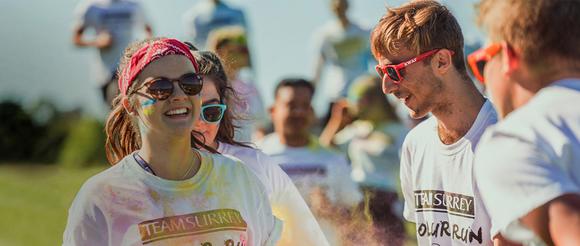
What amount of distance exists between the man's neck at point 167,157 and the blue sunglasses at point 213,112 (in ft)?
2.93

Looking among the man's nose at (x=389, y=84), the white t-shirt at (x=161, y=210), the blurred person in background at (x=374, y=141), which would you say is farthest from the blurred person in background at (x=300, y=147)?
the white t-shirt at (x=161, y=210)

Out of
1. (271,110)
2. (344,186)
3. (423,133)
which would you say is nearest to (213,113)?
(423,133)

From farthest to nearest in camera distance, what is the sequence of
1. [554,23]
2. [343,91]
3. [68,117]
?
1. [68,117]
2. [343,91]
3. [554,23]

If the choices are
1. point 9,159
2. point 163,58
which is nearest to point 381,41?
point 163,58

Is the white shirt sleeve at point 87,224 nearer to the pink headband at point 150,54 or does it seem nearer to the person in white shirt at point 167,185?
the person in white shirt at point 167,185

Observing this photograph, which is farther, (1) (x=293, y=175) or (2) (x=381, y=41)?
(1) (x=293, y=175)

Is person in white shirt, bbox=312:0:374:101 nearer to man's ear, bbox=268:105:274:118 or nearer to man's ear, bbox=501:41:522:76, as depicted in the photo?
man's ear, bbox=268:105:274:118

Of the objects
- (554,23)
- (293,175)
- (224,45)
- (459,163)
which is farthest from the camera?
(224,45)

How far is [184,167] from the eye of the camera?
16.0 feet

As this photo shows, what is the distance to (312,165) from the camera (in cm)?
908

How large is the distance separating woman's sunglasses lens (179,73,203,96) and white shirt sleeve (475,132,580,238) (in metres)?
1.37

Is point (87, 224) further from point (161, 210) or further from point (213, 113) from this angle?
point (213, 113)

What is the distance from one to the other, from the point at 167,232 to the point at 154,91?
49cm

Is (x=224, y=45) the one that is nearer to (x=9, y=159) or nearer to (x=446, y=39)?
(x=446, y=39)
